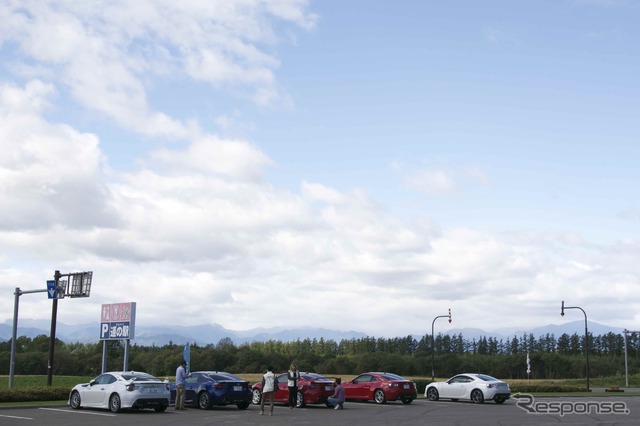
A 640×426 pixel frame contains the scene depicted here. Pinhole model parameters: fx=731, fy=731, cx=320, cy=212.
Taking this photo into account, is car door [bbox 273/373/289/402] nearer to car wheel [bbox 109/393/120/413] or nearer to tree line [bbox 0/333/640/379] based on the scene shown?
car wheel [bbox 109/393/120/413]

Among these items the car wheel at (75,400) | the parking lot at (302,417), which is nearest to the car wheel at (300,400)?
the parking lot at (302,417)

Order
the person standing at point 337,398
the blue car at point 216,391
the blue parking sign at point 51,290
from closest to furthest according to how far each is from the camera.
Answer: the blue car at point 216,391
the person standing at point 337,398
the blue parking sign at point 51,290

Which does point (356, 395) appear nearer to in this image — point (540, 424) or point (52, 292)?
point (540, 424)

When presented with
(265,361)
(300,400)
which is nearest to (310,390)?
(300,400)

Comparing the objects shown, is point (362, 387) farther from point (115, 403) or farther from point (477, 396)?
point (115, 403)

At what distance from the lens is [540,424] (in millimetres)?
20672

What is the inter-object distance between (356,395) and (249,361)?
2717 inches

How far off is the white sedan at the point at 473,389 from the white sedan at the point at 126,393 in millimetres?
14442

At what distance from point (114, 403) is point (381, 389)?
39.6 feet

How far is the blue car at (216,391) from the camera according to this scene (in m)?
27.4

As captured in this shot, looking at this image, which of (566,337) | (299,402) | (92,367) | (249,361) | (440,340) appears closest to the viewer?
(299,402)

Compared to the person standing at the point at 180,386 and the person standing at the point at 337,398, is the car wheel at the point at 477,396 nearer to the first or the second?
the person standing at the point at 337,398

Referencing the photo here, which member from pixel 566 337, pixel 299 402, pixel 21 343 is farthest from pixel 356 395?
pixel 566 337

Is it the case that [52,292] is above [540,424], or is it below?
above
